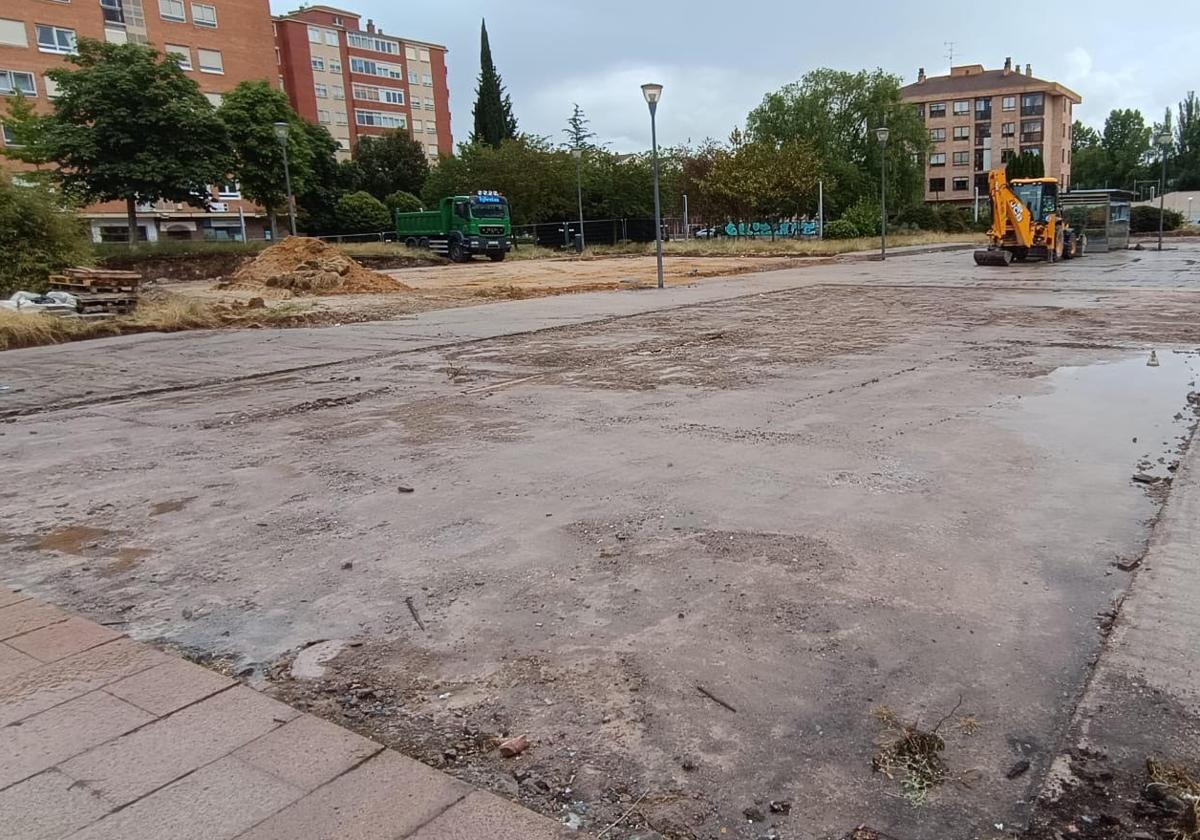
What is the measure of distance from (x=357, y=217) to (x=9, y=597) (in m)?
57.5

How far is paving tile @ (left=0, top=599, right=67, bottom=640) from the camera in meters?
3.75

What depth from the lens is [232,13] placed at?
213ft

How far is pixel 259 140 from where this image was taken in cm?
4547

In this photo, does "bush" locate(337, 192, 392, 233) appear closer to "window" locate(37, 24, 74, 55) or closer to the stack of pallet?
"window" locate(37, 24, 74, 55)

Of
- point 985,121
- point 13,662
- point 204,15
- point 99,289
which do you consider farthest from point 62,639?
point 985,121

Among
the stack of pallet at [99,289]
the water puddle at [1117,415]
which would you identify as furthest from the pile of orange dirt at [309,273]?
the water puddle at [1117,415]

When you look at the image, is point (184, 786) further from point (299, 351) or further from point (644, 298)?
point (644, 298)

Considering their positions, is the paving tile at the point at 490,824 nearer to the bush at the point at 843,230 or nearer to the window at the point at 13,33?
the bush at the point at 843,230

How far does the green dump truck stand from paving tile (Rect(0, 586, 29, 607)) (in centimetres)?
4001

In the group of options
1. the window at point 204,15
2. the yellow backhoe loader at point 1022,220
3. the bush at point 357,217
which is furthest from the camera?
the window at point 204,15

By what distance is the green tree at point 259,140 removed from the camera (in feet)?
148

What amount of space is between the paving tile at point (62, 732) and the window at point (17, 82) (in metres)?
64.1

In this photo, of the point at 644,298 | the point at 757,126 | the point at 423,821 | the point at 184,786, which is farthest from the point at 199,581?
the point at 757,126

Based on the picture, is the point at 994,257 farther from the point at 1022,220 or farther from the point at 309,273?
the point at 309,273
